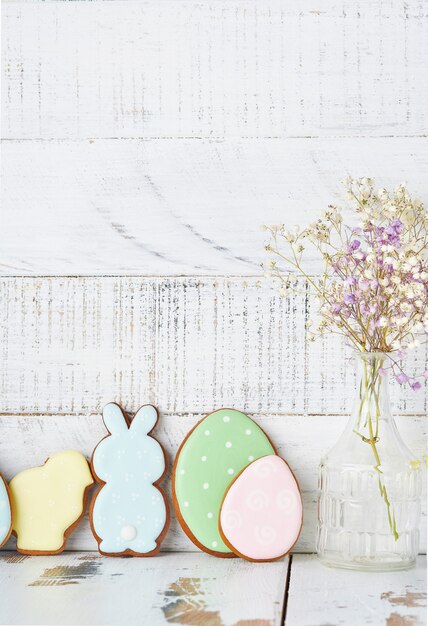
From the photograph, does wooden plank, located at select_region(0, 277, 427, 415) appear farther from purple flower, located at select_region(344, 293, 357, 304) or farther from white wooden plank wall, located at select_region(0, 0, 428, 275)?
purple flower, located at select_region(344, 293, 357, 304)

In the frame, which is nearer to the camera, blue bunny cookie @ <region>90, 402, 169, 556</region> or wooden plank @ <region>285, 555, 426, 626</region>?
wooden plank @ <region>285, 555, 426, 626</region>

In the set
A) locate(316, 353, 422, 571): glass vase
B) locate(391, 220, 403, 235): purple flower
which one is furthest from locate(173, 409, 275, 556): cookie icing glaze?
locate(391, 220, 403, 235): purple flower

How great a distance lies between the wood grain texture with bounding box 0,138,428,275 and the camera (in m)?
1.21

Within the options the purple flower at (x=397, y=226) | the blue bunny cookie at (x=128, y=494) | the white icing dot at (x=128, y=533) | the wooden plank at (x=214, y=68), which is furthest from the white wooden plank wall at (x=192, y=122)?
the white icing dot at (x=128, y=533)

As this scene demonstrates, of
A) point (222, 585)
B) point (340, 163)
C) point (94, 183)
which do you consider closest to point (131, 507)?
point (222, 585)

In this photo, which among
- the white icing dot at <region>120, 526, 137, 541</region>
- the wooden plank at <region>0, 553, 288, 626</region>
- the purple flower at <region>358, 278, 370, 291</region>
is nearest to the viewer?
the wooden plank at <region>0, 553, 288, 626</region>

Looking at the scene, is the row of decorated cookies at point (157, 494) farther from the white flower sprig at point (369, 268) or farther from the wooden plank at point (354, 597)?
the white flower sprig at point (369, 268)

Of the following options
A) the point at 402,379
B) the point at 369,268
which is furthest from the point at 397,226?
the point at 402,379

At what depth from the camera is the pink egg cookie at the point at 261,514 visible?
1.11 m

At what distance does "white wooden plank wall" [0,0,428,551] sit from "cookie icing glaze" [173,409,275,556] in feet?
0.14

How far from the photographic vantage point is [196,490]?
115 cm

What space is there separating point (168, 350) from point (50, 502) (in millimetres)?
286

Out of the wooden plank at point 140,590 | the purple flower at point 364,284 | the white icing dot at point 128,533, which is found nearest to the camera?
the wooden plank at point 140,590

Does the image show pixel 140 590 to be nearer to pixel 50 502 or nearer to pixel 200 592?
pixel 200 592
